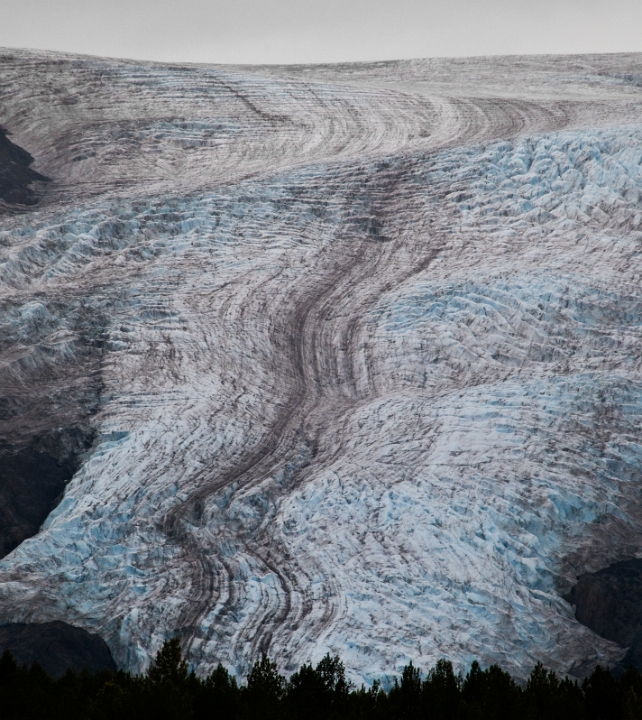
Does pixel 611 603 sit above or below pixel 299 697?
above

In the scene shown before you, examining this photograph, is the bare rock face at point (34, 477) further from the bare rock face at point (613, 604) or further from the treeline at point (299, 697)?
the bare rock face at point (613, 604)

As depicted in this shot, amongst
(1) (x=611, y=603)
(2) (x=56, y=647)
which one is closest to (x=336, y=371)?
(1) (x=611, y=603)

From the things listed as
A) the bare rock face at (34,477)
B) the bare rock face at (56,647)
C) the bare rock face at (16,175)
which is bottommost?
the bare rock face at (56,647)

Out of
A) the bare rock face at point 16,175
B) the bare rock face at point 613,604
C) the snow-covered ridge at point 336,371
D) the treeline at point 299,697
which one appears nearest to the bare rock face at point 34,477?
the snow-covered ridge at point 336,371

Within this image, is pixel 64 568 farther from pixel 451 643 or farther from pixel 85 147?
pixel 85 147

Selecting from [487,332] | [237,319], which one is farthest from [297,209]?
[487,332]

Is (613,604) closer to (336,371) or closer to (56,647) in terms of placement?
(336,371)

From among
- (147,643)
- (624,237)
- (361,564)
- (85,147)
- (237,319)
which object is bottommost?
(147,643)
